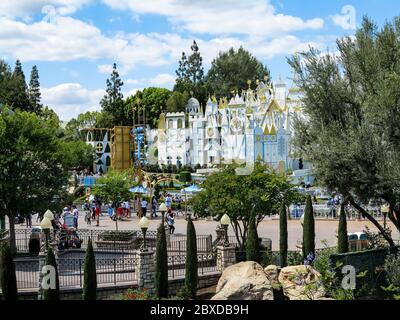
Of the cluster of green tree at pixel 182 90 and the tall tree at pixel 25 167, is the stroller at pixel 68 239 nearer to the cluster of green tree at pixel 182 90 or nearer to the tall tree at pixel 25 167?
the tall tree at pixel 25 167

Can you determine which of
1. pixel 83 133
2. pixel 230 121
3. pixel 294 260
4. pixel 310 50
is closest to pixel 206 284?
pixel 294 260

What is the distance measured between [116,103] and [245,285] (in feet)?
243

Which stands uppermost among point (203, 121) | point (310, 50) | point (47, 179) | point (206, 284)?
point (203, 121)

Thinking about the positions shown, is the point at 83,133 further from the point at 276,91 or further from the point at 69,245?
the point at 69,245

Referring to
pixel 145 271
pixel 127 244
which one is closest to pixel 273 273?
pixel 145 271

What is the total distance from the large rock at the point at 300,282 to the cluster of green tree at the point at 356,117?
7.86 ft

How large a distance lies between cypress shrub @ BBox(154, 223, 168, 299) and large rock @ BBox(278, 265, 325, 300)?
11.3ft

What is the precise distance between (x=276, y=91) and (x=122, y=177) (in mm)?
36151

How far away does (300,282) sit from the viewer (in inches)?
741

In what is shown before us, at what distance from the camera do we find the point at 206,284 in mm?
Result: 22453

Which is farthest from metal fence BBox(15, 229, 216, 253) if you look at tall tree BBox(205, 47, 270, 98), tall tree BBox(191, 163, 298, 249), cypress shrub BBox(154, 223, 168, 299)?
tall tree BBox(205, 47, 270, 98)

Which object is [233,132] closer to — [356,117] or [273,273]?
[273,273]

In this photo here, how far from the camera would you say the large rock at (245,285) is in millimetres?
17688
